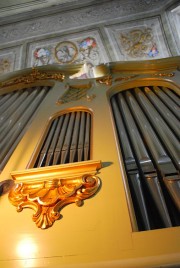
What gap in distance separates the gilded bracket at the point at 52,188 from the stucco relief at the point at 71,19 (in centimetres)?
661

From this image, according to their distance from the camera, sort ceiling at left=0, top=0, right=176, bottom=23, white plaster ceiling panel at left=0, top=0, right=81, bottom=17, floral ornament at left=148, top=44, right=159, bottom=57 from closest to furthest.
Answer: floral ornament at left=148, top=44, right=159, bottom=57 < ceiling at left=0, top=0, right=176, bottom=23 < white plaster ceiling panel at left=0, top=0, right=81, bottom=17

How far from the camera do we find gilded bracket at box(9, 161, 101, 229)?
4.96 ft

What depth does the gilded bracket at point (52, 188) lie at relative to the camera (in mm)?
1513

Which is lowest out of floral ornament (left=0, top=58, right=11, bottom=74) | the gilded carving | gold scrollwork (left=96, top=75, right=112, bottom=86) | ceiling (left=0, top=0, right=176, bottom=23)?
the gilded carving

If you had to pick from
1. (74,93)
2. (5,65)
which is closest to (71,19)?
(5,65)

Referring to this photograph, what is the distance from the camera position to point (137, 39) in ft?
23.0

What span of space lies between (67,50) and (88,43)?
2.16ft

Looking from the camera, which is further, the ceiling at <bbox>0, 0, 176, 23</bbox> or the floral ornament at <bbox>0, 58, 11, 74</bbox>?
the ceiling at <bbox>0, 0, 176, 23</bbox>

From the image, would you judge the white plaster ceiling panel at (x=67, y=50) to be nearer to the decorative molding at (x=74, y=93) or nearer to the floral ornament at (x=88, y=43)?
the floral ornament at (x=88, y=43)

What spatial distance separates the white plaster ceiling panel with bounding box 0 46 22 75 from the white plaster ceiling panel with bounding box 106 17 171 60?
2.77 m

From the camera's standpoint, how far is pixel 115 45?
701 cm

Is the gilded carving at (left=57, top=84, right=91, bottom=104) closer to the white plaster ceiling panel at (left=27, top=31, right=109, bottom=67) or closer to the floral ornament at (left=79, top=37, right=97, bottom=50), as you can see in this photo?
the white plaster ceiling panel at (left=27, top=31, right=109, bottom=67)

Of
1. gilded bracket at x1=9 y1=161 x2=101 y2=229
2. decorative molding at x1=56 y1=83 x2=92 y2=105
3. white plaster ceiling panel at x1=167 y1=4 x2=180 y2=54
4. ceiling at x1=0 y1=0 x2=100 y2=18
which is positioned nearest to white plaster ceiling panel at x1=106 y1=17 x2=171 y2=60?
white plaster ceiling panel at x1=167 y1=4 x2=180 y2=54

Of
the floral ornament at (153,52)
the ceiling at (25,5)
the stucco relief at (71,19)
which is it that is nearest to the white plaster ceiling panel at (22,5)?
Answer: the ceiling at (25,5)
